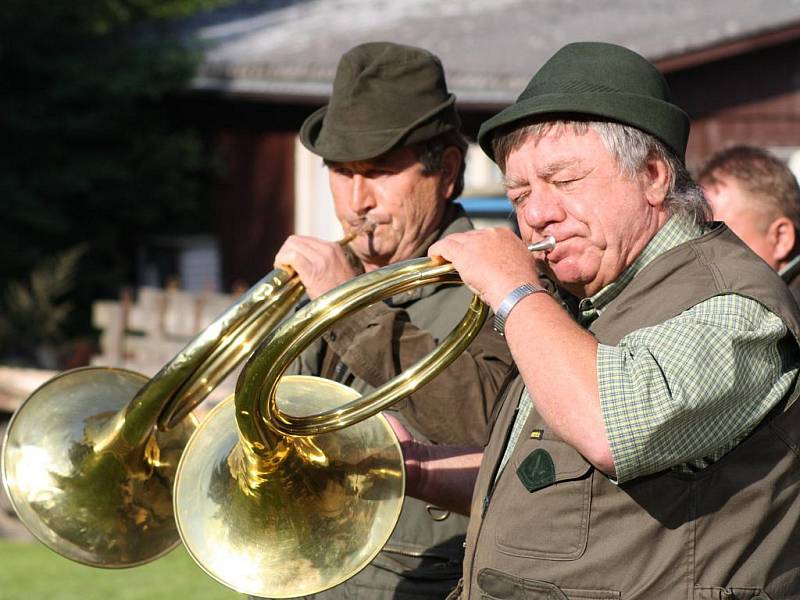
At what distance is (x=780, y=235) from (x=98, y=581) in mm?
4287

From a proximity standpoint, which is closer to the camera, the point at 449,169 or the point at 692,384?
the point at 692,384

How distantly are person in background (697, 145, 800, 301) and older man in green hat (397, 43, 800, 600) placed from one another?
1.54 m

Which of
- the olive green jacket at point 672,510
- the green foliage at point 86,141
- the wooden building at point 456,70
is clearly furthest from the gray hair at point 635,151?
the green foliage at point 86,141

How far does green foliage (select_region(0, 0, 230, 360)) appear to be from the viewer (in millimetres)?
12547

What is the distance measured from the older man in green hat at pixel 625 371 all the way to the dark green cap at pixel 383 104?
0.73 metres

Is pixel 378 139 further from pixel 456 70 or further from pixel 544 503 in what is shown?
pixel 456 70

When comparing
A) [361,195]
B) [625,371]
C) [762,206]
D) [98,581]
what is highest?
[625,371]

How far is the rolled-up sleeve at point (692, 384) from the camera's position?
2000 millimetres

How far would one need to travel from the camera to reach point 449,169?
3309mm

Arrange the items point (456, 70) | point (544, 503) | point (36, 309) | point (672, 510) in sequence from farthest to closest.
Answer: point (36, 309), point (456, 70), point (544, 503), point (672, 510)

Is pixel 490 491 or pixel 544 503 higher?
pixel 544 503

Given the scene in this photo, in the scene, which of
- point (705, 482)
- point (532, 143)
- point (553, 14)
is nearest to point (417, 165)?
point (532, 143)

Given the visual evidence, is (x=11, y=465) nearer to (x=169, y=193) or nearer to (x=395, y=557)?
(x=395, y=557)

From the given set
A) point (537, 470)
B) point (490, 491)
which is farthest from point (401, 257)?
point (537, 470)
